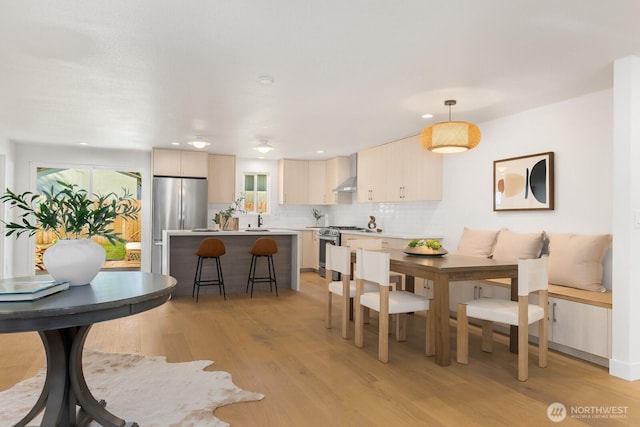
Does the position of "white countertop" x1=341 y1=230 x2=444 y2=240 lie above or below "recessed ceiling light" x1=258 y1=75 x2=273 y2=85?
below

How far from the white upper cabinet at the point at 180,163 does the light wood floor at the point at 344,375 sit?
346 cm

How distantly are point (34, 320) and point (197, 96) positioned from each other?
3.10m

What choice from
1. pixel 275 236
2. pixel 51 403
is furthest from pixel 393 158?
pixel 51 403

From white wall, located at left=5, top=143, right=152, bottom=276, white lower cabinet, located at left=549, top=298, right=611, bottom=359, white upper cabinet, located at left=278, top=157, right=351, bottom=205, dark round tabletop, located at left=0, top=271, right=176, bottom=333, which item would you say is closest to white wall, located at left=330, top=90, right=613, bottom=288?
white lower cabinet, located at left=549, top=298, right=611, bottom=359

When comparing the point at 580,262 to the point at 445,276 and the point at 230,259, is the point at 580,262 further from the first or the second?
the point at 230,259

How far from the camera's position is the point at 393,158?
260 inches

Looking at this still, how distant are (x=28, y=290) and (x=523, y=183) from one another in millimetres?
4674

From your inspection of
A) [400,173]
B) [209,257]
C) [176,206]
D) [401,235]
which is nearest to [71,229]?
[209,257]

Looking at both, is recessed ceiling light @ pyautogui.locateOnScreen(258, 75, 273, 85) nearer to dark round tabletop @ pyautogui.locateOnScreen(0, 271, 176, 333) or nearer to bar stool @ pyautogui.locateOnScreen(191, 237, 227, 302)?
dark round tabletop @ pyautogui.locateOnScreen(0, 271, 176, 333)

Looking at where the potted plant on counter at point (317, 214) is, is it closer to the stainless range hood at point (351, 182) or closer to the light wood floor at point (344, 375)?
the stainless range hood at point (351, 182)

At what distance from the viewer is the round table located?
5.50 feet

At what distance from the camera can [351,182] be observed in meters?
7.99

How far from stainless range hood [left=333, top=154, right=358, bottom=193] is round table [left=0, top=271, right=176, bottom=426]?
18.9 ft

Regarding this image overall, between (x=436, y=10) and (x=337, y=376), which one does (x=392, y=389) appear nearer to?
(x=337, y=376)
